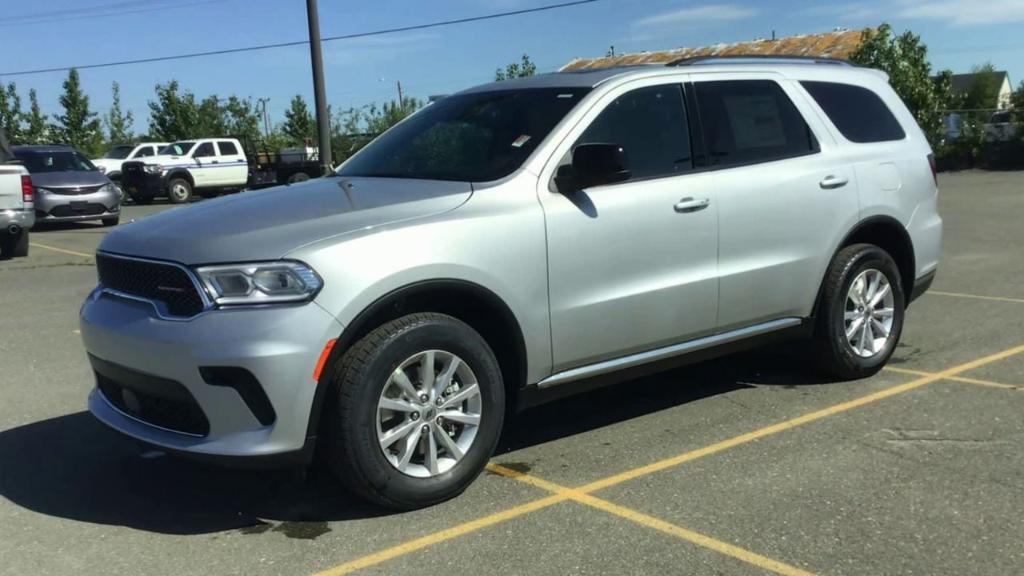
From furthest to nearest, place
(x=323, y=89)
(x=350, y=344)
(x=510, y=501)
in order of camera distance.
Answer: (x=323, y=89), (x=510, y=501), (x=350, y=344)

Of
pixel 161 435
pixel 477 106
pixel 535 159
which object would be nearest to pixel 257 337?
pixel 161 435

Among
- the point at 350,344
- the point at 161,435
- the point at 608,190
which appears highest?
the point at 608,190

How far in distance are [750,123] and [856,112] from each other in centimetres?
102

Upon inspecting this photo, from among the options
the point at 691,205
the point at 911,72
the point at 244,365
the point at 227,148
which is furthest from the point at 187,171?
the point at 244,365

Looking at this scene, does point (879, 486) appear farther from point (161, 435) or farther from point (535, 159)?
point (161, 435)

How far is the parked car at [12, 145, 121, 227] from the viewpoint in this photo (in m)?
18.5

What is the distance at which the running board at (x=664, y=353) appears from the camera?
4.54 m

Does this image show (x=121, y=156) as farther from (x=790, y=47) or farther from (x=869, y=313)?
(x=869, y=313)

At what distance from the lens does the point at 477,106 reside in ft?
17.2

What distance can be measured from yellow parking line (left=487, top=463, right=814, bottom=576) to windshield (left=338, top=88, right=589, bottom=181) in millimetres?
1397

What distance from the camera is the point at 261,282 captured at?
3684mm

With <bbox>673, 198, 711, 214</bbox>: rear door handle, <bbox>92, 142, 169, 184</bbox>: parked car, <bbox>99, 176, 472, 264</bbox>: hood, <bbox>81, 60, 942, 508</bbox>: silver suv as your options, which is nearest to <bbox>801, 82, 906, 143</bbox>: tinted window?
<bbox>81, 60, 942, 508</bbox>: silver suv

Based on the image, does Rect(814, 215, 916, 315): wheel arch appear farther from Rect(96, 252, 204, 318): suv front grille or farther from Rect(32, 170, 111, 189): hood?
Rect(32, 170, 111, 189): hood

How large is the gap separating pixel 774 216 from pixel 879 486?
1.66 metres
